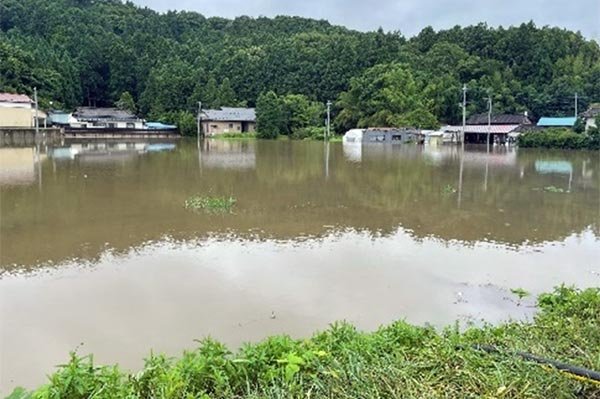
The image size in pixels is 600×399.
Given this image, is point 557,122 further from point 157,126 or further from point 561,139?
Answer: point 157,126

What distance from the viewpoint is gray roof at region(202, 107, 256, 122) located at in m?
56.5

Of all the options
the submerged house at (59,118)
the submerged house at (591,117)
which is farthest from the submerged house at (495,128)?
the submerged house at (59,118)

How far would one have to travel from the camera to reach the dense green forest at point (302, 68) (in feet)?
171

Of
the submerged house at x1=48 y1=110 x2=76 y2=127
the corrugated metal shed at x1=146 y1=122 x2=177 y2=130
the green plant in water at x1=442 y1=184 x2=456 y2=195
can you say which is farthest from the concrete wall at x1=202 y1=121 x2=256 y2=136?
the green plant in water at x1=442 y1=184 x2=456 y2=195

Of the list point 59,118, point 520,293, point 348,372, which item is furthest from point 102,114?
point 348,372

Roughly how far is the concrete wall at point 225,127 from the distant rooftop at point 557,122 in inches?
1162

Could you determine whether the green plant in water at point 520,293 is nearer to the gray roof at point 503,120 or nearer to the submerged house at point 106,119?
the gray roof at point 503,120

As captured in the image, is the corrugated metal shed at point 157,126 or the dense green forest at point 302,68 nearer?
the dense green forest at point 302,68

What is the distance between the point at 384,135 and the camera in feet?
158

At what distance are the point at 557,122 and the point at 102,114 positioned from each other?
46.2 metres

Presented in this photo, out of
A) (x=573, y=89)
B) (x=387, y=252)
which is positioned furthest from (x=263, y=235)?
(x=573, y=89)

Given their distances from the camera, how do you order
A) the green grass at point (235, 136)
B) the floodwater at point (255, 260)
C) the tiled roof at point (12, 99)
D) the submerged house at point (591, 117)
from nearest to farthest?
the floodwater at point (255, 260) < the tiled roof at point (12, 99) < the submerged house at point (591, 117) < the green grass at point (235, 136)

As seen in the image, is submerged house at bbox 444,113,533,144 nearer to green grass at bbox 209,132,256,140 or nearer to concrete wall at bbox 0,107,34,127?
green grass at bbox 209,132,256,140

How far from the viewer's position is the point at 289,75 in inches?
2544
